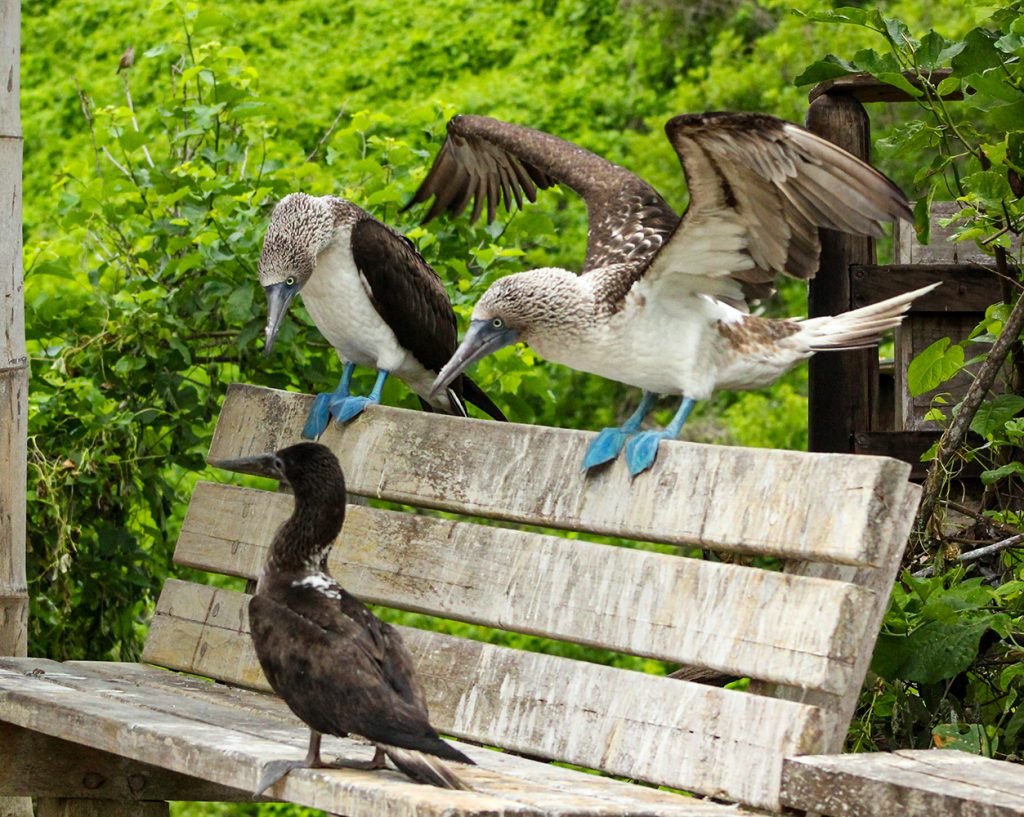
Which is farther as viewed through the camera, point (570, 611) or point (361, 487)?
point (361, 487)

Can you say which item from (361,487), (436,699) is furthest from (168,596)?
(436,699)

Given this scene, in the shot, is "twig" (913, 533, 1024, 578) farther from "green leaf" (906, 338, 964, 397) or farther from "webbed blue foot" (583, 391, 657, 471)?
"webbed blue foot" (583, 391, 657, 471)

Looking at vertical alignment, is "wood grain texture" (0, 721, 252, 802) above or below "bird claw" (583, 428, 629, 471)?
below

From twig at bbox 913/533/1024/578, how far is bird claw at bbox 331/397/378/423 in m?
1.38

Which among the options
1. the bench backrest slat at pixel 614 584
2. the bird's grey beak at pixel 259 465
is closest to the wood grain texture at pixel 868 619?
the bench backrest slat at pixel 614 584

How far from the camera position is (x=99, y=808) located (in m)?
4.10

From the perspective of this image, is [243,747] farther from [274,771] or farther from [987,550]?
[987,550]

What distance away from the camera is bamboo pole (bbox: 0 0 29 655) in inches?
165

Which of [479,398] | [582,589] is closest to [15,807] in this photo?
[479,398]

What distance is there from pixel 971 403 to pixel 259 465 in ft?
5.30

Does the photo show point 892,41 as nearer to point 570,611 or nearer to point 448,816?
point 570,611

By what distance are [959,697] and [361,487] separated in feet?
4.82

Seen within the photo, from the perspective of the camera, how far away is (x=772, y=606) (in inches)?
123

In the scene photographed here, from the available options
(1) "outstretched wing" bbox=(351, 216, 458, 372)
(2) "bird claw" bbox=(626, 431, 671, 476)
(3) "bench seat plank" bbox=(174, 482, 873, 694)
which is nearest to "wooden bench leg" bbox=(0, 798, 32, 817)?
(3) "bench seat plank" bbox=(174, 482, 873, 694)
